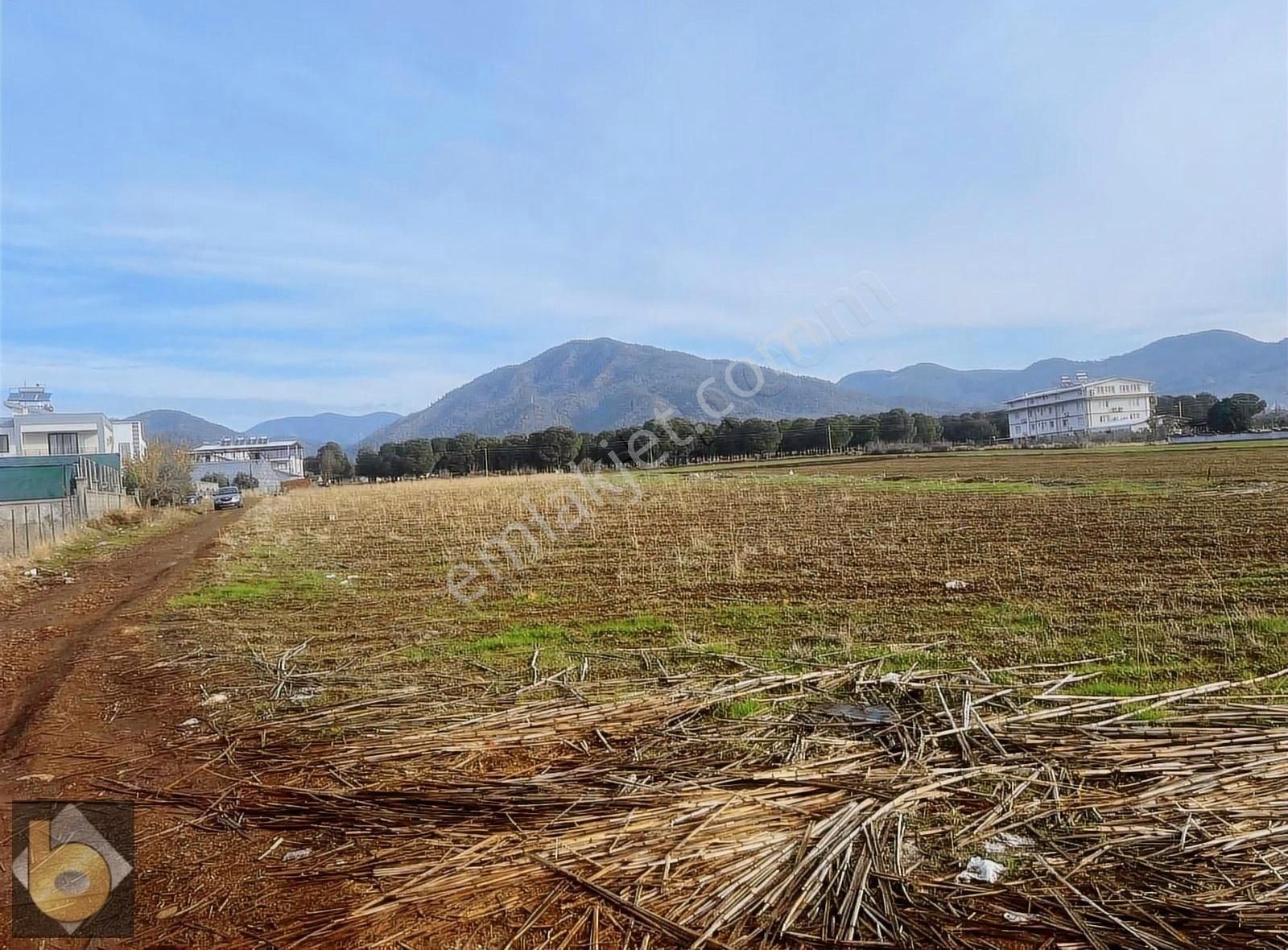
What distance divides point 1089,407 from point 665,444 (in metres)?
65.6

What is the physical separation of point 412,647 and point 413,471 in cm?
8981

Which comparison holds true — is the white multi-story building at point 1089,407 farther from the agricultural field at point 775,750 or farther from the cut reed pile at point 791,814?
the cut reed pile at point 791,814

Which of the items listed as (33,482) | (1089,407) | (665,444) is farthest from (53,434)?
(1089,407)

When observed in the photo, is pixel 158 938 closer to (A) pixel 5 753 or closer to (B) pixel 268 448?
(A) pixel 5 753

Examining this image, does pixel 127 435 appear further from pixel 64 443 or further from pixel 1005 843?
pixel 1005 843

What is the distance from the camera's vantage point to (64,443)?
64.8m

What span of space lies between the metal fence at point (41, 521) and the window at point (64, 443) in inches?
1876

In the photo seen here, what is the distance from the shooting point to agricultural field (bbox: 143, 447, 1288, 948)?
117 inches

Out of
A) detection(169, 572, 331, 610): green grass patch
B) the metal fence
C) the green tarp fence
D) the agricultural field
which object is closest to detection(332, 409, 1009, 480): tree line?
the green tarp fence

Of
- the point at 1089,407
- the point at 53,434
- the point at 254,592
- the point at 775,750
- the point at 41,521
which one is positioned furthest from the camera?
the point at 1089,407

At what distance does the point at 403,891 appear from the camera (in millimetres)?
3102

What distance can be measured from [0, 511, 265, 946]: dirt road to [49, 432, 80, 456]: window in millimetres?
68075

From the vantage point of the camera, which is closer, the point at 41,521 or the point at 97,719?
the point at 97,719

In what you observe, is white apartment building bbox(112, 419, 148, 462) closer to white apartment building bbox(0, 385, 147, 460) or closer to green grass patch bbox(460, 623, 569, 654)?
white apartment building bbox(0, 385, 147, 460)
